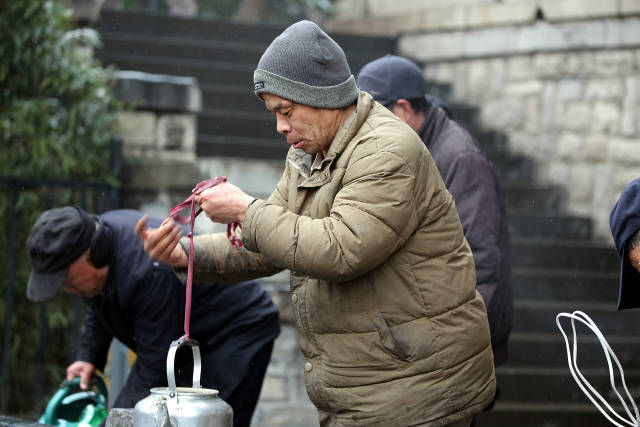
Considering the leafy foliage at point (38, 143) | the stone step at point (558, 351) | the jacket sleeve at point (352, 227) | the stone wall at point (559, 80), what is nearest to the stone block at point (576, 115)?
the stone wall at point (559, 80)

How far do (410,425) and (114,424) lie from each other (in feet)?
2.84

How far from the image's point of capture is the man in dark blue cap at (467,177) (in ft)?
12.1

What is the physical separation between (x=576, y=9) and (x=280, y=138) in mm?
2756

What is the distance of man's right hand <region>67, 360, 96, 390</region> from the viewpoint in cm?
420

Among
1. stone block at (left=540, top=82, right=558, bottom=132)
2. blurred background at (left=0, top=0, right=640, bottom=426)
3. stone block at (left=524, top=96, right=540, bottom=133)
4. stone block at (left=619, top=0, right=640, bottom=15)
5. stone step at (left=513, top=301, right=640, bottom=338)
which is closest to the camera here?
blurred background at (left=0, top=0, right=640, bottom=426)

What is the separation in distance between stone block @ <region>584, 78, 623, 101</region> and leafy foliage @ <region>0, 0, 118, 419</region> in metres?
3.83

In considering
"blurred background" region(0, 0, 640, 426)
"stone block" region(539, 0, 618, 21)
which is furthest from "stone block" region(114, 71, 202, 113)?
"stone block" region(539, 0, 618, 21)

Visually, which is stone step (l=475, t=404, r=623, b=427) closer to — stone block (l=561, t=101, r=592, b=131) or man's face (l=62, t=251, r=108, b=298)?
stone block (l=561, t=101, r=592, b=131)

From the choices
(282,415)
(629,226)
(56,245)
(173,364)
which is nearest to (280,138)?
(282,415)

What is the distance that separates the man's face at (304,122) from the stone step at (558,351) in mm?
3942

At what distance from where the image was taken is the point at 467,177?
3758mm

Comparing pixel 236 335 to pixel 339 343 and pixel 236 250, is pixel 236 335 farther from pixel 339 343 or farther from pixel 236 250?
pixel 339 343

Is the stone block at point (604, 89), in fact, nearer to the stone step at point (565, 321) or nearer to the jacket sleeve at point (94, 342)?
the stone step at point (565, 321)

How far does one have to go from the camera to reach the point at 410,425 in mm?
2688
